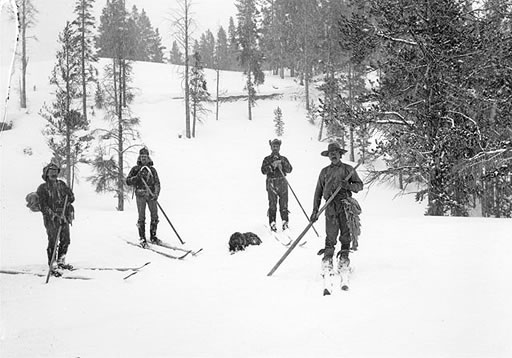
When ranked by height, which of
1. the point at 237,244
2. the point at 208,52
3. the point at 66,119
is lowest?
the point at 237,244

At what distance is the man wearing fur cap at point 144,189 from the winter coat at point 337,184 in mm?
4854

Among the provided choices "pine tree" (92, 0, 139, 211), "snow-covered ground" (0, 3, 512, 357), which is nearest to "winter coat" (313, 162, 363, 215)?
"snow-covered ground" (0, 3, 512, 357)

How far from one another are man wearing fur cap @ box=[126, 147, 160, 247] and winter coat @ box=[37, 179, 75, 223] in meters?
1.89

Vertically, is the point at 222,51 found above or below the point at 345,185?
above

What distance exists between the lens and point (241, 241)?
8906 millimetres

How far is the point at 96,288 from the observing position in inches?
241

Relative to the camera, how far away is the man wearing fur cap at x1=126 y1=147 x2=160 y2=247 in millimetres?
9445

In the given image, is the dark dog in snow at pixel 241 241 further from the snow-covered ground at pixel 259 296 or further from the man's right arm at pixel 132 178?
the man's right arm at pixel 132 178

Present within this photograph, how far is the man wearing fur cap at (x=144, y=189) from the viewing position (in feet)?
31.0

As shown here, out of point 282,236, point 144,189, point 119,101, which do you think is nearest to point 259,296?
point 282,236

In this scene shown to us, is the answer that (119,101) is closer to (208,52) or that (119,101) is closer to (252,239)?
(252,239)

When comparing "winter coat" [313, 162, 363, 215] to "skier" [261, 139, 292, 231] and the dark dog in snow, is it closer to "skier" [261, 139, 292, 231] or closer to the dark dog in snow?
the dark dog in snow

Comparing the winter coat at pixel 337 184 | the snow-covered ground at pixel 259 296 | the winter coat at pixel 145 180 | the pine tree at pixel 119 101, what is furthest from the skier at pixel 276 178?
the pine tree at pixel 119 101

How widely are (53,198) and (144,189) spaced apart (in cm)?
244
